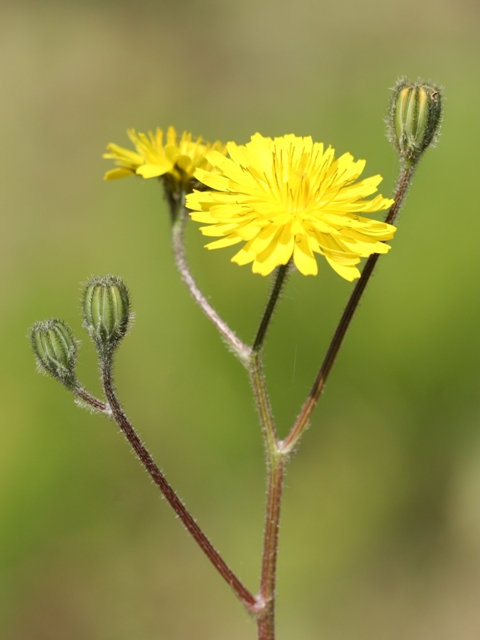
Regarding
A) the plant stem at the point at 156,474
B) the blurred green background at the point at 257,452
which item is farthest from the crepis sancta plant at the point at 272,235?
the blurred green background at the point at 257,452

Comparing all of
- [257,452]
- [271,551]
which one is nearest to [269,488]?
[271,551]

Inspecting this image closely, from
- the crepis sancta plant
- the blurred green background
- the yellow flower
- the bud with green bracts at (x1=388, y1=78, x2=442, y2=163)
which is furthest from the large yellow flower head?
the blurred green background

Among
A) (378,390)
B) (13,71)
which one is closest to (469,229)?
(378,390)

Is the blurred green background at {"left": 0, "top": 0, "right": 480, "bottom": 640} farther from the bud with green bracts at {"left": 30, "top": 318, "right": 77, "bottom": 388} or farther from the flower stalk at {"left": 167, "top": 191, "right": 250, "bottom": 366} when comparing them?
the bud with green bracts at {"left": 30, "top": 318, "right": 77, "bottom": 388}

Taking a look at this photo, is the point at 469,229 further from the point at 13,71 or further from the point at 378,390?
the point at 13,71

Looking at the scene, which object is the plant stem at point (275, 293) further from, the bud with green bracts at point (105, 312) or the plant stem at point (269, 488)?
the bud with green bracts at point (105, 312)
